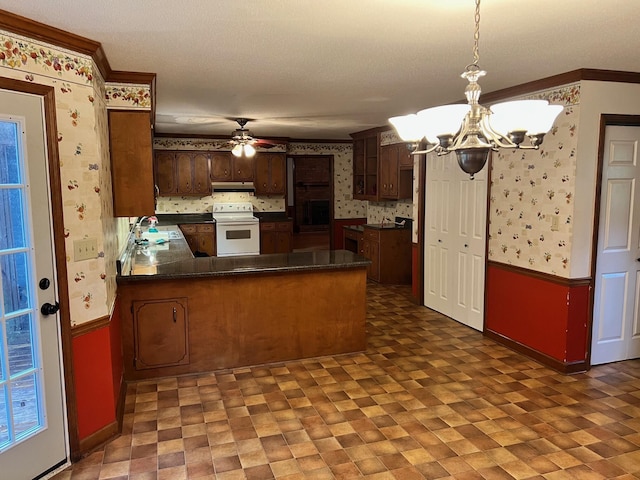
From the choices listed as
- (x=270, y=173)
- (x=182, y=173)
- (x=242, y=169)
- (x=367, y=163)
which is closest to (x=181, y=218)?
(x=182, y=173)

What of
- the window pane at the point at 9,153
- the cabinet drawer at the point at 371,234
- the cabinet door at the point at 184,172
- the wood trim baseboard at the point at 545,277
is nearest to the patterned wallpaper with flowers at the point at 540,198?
the wood trim baseboard at the point at 545,277

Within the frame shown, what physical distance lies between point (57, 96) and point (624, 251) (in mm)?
4162

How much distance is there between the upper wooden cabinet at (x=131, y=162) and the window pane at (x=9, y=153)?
1124mm

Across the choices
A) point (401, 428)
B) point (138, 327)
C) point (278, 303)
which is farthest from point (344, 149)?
point (401, 428)

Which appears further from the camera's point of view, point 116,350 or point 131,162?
point 131,162

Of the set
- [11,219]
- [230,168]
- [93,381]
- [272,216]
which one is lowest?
[93,381]

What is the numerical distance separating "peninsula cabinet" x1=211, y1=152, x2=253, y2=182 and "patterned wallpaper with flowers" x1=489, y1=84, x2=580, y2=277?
4.91m

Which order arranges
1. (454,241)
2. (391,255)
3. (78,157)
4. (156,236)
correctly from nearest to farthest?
(78,157) → (454,241) → (156,236) → (391,255)

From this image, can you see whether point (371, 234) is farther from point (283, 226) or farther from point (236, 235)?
point (236, 235)

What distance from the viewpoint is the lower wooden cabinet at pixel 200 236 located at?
26.1ft

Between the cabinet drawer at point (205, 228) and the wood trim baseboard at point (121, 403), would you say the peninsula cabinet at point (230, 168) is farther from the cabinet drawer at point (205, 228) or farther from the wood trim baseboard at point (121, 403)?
the wood trim baseboard at point (121, 403)

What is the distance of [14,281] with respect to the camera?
2268 millimetres

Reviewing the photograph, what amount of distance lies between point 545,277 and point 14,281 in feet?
12.2

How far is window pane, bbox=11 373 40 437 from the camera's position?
2.30 metres
